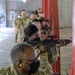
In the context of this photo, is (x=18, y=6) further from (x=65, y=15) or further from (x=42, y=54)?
(x=42, y=54)

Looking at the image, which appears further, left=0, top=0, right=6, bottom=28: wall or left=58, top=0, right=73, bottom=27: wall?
left=0, top=0, right=6, bottom=28: wall

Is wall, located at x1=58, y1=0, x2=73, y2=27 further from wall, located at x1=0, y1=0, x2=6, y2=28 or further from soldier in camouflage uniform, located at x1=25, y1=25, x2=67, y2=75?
soldier in camouflage uniform, located at x1=25, y1=25, x2=67, y2=75

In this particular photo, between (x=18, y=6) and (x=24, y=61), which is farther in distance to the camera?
(x=18, y=6)

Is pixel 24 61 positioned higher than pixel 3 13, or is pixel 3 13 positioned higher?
pixel 3 13

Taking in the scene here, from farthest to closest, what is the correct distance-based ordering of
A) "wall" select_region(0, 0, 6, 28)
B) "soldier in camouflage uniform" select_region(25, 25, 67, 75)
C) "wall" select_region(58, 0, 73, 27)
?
"wall" select_region(0, 0, 6, 28) < "wall" select_region(58, 0, 73, 27) < "soldier in camouflage uniform" select_region(25, 25, 67, 75)

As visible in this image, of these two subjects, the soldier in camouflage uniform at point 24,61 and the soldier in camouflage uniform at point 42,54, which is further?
the soldier in camouflage uniform at point 42,54

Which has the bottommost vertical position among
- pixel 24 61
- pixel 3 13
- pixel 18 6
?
pixel 24 61

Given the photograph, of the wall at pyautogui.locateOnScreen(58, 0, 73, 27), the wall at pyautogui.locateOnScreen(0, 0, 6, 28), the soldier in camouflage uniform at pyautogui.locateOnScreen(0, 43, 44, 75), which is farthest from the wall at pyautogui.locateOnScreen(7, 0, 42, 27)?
the soldier in camouflage uniform at pyautogui.locateOnScreen(0, 43, 44, 75)

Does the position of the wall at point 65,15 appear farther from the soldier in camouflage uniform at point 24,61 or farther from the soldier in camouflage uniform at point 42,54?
the soldier in camouflage uniform at point 24,61

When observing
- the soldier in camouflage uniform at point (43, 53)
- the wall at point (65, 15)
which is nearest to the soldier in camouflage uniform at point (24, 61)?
the soldier in camouflage uniform at point (43, 53)

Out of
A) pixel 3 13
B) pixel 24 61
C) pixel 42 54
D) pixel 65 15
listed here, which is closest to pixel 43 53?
pixel 42 54

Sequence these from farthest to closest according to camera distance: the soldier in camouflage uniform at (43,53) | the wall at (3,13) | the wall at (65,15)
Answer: the wall at (3,13) < the wall at (65,15) < the soldier in camouflage uniform at (43,53)

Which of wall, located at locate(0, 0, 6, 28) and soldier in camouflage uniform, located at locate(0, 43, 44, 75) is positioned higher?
wall, located at locate(0, 0, 6, 28)

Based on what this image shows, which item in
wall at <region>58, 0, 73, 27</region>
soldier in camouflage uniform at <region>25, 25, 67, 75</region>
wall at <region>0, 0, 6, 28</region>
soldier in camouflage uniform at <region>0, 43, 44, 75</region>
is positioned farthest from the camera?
wall at <region>0, 0, 6, 28</region>
